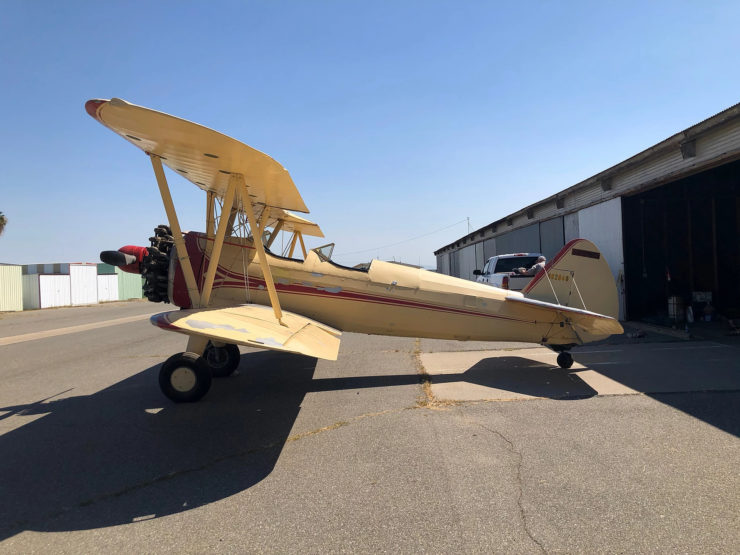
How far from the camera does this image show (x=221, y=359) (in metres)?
6.79

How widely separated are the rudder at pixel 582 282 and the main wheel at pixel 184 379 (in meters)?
5.16

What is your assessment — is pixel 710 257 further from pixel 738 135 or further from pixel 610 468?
pixel 610 468

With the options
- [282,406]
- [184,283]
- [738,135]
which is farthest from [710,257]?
[184,283]

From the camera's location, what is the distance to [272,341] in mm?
4129

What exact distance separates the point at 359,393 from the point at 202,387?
78.9 inches

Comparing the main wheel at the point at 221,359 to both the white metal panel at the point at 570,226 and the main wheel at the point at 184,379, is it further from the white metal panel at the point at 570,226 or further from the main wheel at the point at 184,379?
the white metal panel at the point at 570,226

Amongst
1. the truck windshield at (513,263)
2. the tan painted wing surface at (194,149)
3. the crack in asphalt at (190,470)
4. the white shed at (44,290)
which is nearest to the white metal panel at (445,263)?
the truck windshield at (513,263)

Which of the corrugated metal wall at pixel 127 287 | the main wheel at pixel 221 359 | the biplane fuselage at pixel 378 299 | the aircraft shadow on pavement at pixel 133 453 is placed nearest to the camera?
the aircraft shadow on pavement at pixel 133 453

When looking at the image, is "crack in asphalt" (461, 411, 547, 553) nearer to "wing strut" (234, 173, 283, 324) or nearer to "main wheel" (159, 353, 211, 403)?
"wing strut" (234, 173, 283, 324)

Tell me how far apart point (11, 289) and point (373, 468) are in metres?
35.1

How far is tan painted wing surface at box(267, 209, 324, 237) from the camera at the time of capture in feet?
26.3

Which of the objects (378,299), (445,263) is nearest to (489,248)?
(378,299)

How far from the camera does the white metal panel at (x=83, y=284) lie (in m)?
35.2

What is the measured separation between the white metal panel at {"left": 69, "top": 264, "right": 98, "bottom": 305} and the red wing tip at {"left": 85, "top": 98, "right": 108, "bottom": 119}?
37935 millimetres
